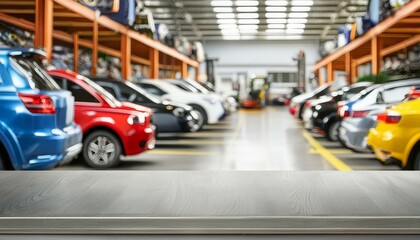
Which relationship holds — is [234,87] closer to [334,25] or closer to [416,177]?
[334,25]

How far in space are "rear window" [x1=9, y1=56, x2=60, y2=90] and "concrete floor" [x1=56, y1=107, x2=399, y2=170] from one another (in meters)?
2.34

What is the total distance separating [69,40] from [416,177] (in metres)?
14.6

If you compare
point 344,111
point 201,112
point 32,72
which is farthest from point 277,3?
point 32,72

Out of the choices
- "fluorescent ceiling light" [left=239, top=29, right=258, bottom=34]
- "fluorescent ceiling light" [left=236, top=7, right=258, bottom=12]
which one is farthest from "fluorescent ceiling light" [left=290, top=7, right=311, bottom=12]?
"fluorescent ceiling light" [left=239, top=29, right=258, bottom=34]

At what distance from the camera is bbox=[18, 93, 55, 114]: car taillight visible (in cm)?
623

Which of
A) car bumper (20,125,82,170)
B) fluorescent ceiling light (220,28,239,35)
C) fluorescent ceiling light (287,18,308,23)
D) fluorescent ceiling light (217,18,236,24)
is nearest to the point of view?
car bumper (20,125,82,170)

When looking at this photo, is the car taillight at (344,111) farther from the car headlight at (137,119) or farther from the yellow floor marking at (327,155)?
the car headlight at (137,119)

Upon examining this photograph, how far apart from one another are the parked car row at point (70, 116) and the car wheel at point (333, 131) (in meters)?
2.83

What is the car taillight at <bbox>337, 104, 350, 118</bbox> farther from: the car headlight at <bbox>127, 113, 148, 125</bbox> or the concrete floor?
the car headlight at <bbox>127, 113, 148, 125</bbox>

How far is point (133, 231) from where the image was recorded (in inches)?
95.3

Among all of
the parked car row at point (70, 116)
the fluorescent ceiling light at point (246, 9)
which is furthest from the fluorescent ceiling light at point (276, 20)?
the parked car row at point (70, 116)

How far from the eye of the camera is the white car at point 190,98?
15.2 m

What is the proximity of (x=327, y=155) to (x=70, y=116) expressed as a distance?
5.17 m

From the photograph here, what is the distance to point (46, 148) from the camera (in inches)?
251
